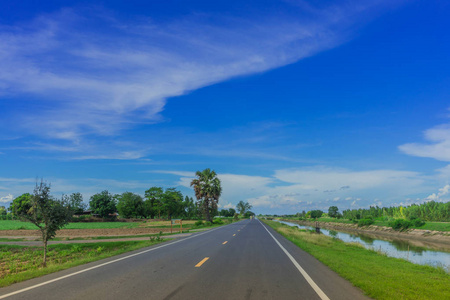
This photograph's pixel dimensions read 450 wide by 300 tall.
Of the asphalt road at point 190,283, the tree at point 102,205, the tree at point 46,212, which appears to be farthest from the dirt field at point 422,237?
the tree at point 102,205

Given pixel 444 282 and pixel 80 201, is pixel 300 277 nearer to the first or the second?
pixel 444 282

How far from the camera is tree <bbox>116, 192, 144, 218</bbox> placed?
356ft

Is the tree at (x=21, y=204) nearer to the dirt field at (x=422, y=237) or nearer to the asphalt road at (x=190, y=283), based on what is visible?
the dirt field at (x=422, y=237)

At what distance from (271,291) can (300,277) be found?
2.14 m

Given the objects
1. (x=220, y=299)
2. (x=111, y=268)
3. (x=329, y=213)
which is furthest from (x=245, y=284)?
(x=329, y=213)

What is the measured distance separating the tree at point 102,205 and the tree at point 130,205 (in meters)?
3.29

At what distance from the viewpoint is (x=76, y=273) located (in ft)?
30.8

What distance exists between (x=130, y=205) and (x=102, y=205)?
9.40 meters

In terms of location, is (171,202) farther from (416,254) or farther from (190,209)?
(416,254)

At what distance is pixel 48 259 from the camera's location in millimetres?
17188

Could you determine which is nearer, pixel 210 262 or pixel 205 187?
pixel 210 262

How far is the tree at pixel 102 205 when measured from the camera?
104 meters

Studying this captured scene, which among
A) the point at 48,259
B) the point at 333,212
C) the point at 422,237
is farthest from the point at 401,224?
the point at 333,212

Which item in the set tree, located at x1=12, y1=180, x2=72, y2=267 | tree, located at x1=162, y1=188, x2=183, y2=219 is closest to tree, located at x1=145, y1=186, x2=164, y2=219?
tree, located at x1=162, y1=188, x2=183, y2=219
